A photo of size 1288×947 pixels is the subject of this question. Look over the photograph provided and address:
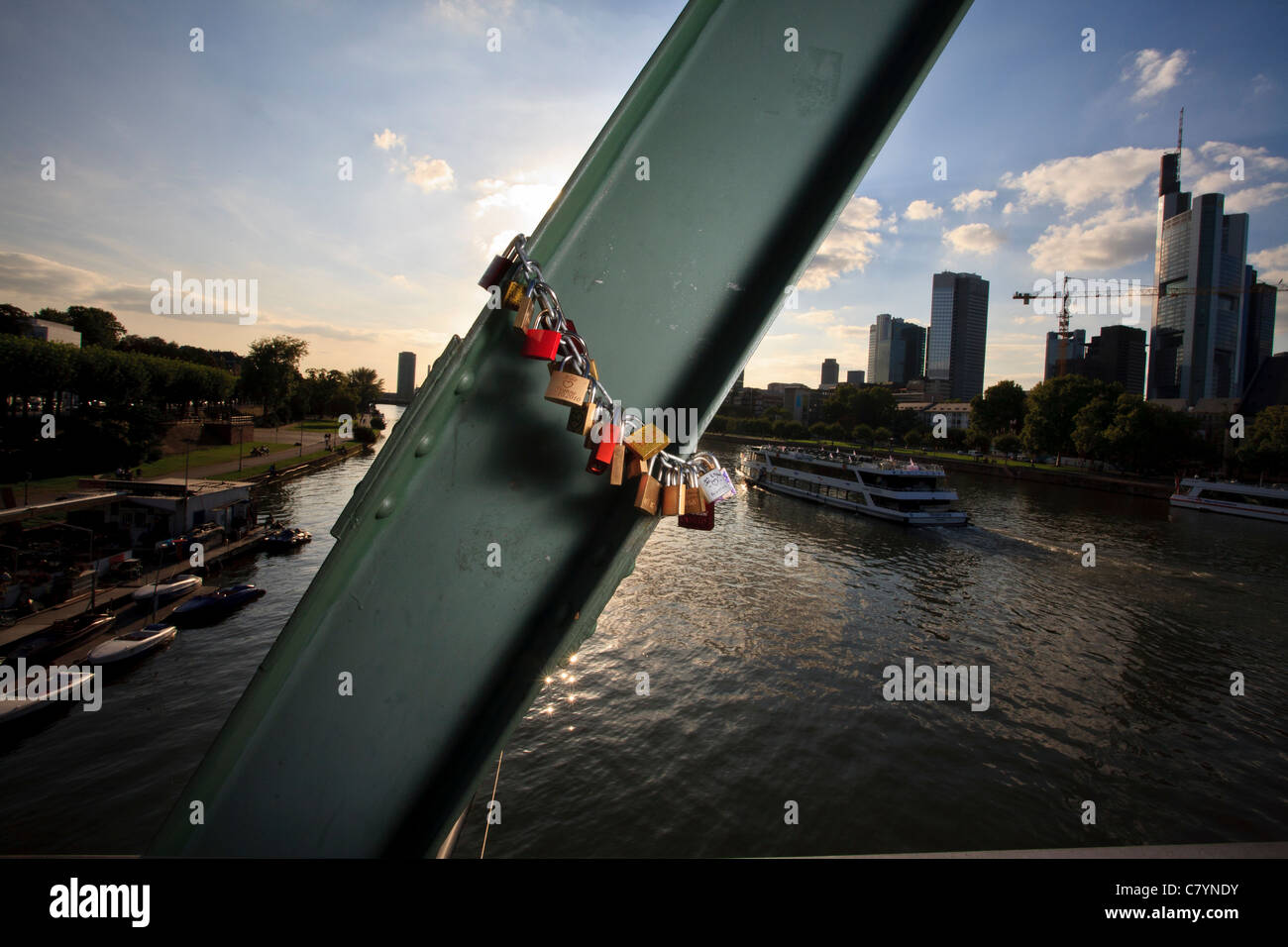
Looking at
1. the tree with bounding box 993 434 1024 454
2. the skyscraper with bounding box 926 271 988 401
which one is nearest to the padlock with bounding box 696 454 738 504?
the tree with bounding box 993 434 1024 454

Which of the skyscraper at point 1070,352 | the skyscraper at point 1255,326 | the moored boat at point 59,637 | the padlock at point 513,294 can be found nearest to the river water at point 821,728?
the moored boat at point 59,637

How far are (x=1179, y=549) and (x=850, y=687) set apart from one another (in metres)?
24.8

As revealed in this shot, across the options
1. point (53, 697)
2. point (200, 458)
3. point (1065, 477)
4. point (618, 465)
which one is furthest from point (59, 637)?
point (1065, 477)

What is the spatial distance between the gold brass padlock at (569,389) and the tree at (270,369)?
75.0m

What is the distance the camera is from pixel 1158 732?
11.9 meters

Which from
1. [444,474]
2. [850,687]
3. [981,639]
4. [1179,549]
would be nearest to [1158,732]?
[981,639]

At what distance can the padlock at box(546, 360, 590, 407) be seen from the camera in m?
0.82

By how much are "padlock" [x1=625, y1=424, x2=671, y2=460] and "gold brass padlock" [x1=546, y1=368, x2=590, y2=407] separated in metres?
0.11

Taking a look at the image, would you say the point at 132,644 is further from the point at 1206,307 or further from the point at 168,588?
the point at 1206,307

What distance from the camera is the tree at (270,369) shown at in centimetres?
6303

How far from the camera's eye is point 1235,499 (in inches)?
1519

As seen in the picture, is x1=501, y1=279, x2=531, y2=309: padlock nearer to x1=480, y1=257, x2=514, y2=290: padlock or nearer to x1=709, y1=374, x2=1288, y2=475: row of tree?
x1=480, y1=257, x2=514, y2=290: padlock

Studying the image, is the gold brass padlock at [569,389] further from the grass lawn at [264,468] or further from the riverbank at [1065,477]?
the grass lawn at [264,468]
